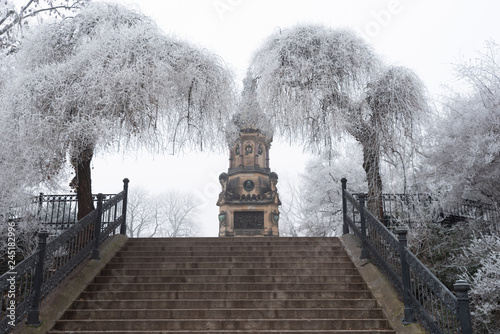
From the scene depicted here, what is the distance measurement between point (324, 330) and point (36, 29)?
399 inches

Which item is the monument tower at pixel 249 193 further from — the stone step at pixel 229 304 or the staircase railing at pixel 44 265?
the stone step at pixel 229 304

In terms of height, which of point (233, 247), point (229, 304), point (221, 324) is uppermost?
point (233, 247)

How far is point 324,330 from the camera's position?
592 cm

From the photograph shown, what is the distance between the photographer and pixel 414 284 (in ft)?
19.4

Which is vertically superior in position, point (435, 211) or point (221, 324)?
point (435, 211)

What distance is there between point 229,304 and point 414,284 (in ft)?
9.44

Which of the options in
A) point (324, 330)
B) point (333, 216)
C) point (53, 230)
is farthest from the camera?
point (333, 216)

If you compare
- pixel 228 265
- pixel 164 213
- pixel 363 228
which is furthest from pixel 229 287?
pixel 164 213

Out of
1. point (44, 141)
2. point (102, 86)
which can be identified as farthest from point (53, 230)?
point (102, 86)

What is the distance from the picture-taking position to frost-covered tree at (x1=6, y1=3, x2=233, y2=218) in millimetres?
8492

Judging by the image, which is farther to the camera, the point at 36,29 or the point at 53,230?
the point at 53,230

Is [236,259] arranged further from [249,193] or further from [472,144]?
[249,193]

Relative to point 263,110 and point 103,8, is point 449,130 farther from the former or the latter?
point 103,8

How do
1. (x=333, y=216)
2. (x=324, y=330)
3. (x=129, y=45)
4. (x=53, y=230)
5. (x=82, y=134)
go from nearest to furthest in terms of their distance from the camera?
1. (x=324, y=330)
2. (x=82, y=134)
3. (x=129, y=45)
4. (x=53, y=230)
5. (x=333, y=216)
